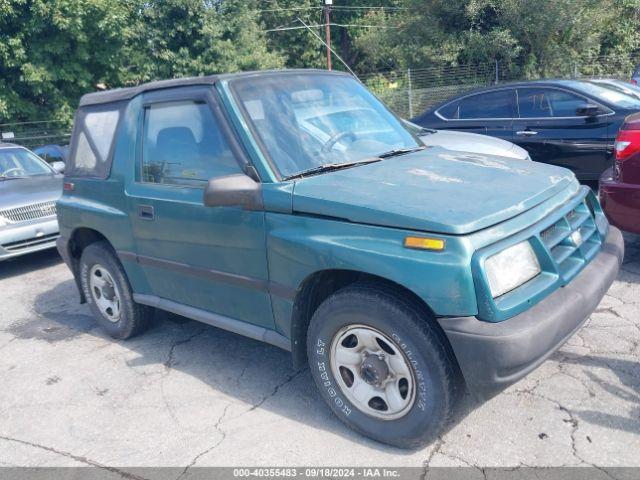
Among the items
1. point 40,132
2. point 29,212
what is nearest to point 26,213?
point 29,212

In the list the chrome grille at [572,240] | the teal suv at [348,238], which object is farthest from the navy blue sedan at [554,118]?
the chrome grille at [572,240]

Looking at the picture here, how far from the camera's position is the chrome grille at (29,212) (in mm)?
6949

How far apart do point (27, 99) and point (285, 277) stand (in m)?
18.1

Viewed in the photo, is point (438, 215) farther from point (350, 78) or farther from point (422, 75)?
point (422, 75)

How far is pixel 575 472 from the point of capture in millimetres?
2707

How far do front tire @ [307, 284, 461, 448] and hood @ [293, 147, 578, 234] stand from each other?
0.41m

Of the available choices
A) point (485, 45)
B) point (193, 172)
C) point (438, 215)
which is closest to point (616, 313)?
point (438, 215)

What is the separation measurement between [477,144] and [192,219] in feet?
13.9

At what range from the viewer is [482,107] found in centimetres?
809

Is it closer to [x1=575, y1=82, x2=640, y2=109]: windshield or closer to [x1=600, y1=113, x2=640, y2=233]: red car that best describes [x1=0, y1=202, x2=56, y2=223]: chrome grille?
[x1=600, y1=113, x2=640, y2=233]: red car

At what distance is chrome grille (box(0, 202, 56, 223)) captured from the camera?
22.8 ft

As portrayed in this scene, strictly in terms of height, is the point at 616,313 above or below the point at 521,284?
below

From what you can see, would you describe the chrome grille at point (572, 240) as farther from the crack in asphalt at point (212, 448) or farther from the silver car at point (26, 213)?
the silver car at point (26, 213)

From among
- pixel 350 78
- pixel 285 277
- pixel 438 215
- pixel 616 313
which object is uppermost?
pixel 350 78
